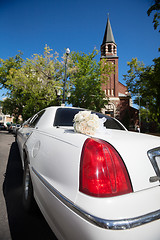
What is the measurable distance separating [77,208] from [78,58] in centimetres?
2063

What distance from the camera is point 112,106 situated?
31.2m

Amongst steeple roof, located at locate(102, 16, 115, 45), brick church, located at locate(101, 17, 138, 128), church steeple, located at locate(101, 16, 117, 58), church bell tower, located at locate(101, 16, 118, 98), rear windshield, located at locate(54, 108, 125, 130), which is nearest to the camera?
rear windshield, located at locate(54, 108, 125, 130)

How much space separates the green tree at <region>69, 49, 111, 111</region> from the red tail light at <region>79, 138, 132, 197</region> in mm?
16388

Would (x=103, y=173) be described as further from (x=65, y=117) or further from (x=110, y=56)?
(x=110, y=56)

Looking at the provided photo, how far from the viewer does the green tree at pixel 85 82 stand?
56.6 feet

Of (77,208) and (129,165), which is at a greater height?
(129,165)

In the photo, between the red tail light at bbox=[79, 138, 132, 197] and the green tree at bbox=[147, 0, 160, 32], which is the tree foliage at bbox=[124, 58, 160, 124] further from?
the red tail light at bbox=[79, 138, 132, 197]

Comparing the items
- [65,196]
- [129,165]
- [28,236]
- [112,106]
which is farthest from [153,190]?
[112,106]

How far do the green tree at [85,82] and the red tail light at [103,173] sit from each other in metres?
16.4

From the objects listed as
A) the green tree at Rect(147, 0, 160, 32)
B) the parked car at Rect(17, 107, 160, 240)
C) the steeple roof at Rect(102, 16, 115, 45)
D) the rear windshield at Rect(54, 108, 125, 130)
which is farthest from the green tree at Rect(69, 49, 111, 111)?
the steeple roof at Rect(102, 16, 115, 45)

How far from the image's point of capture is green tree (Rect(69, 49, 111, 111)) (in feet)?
56.6

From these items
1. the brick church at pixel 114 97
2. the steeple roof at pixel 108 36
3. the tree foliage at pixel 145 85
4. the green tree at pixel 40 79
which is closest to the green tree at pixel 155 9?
the tree foliage at pixel 145 85

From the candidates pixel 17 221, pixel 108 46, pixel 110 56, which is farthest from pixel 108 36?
pixel 17 221

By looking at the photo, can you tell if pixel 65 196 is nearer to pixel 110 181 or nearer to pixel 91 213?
pixel 91 213
